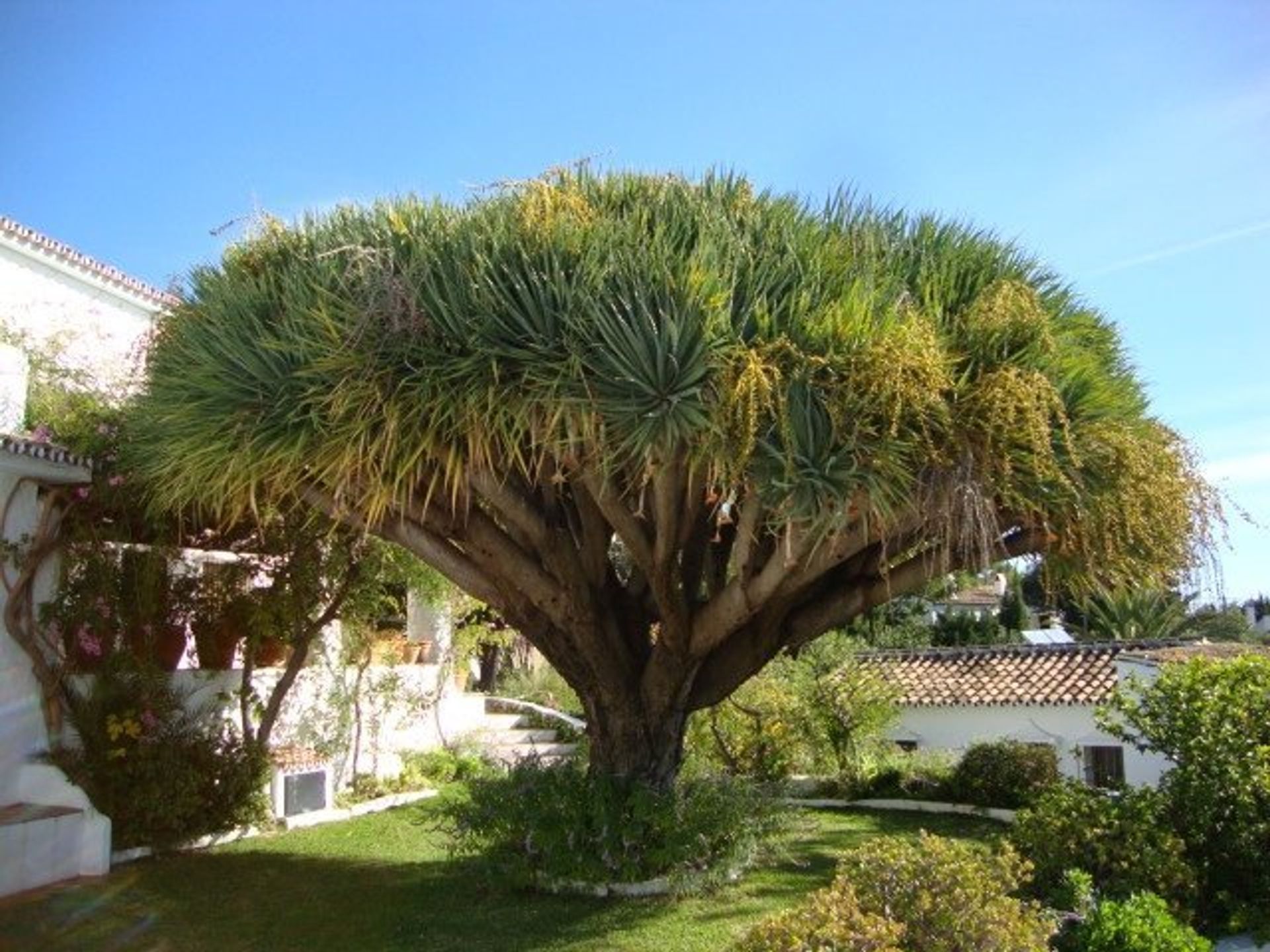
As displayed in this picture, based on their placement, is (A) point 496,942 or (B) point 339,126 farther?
(B) point 339,126

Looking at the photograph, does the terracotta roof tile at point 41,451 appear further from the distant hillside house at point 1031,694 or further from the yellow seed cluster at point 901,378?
the distant hillside house at point 1031,694

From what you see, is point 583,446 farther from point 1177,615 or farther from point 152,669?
point 1177,615

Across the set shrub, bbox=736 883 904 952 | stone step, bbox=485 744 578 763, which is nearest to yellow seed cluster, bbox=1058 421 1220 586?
shrub, bbox=736 883 904 952

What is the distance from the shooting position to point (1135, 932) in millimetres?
7000

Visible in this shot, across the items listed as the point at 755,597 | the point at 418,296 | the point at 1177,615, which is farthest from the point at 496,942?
the point at 1177,615

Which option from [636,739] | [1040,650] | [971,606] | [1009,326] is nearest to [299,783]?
[636,739]

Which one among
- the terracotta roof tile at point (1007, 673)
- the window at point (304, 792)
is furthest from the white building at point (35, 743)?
the terracotta roof tile at point (1007, 673)

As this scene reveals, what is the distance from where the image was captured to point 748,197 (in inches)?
389

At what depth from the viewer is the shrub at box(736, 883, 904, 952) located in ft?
18.0

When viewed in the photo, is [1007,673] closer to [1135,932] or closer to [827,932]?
[1135,932]

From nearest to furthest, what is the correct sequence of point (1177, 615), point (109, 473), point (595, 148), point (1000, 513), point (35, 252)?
point (1000, 513) → point (595, 148) → point (109, 473) → point (35, 252) → point (1177, 615)

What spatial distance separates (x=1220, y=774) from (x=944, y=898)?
148 inches

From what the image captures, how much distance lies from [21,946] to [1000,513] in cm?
795

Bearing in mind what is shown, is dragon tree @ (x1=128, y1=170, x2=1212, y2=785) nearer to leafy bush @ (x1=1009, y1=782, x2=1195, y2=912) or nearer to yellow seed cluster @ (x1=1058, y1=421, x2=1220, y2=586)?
yellow seed cluster @ (x1=1058, y1=421, x2=1220, y2=586)
